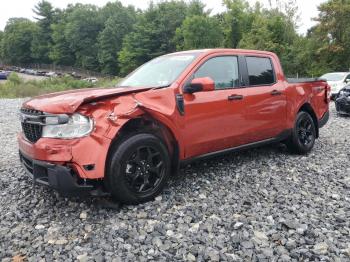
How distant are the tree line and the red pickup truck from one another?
102 feet

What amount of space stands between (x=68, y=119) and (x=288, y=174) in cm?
317

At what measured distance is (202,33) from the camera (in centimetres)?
4828

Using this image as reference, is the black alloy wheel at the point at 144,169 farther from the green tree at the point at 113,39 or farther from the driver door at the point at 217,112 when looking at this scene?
the green tree at the point at 113,39

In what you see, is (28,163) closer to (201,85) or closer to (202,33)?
(201,85)

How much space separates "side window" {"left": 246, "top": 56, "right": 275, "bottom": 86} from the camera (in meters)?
5.54

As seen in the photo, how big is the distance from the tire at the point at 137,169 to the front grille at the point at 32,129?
823 mm

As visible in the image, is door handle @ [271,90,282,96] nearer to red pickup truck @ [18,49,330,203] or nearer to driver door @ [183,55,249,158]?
red pickup truck @ [18,49,330,203]

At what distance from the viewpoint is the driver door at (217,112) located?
A: 15.1 ft

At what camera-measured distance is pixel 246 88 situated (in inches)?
210

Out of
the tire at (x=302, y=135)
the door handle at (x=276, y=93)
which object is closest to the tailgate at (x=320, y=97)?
the tire at (x=302, y=135)

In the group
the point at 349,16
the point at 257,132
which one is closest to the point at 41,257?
the point at 257,132

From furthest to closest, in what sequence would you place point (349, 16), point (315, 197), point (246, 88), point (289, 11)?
point (289, 11), point (349, 16), point (246, 88), point (315, 197)

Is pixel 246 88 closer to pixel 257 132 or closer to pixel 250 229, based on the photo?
pixel 257 132

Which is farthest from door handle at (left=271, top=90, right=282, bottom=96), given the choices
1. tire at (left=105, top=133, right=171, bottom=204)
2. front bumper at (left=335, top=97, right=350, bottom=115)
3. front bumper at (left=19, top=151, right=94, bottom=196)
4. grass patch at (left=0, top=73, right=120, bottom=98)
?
grass patch at (left=0, top=73, right=120, bottom=98)
